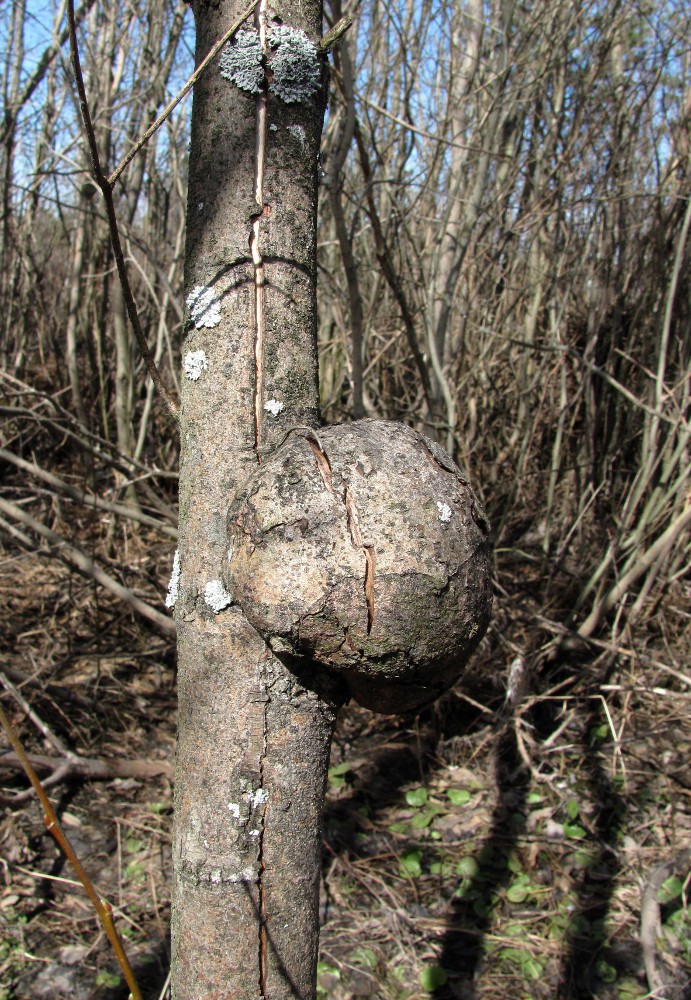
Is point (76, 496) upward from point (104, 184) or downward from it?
downward

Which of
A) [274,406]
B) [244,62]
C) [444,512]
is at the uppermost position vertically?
[244,62]

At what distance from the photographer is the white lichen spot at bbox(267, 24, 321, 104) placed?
33.6 inches

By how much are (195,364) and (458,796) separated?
245 centimetres

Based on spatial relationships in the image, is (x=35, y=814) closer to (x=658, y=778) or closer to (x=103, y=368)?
(x=658, y=778)

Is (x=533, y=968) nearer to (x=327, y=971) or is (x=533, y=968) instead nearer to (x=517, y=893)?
(x=517, y=893)

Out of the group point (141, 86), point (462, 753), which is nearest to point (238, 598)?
point (462, 753)

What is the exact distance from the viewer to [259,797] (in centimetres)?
81

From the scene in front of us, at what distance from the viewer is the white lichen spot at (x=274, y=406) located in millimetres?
838

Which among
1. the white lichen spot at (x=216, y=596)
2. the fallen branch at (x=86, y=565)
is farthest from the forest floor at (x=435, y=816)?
the white lichen spot at (x=216, y=596)

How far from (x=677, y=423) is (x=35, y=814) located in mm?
2755

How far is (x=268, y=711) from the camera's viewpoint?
0.81 metres

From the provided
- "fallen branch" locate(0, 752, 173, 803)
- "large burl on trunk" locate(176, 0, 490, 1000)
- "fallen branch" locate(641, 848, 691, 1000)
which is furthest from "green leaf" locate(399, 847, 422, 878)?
"large burl on trunk" locate(176, 0, 490, 1000)

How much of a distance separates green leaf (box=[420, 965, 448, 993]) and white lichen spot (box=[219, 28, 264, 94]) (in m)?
2.19

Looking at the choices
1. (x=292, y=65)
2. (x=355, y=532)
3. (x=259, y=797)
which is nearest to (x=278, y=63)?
(x=292, y=65)
